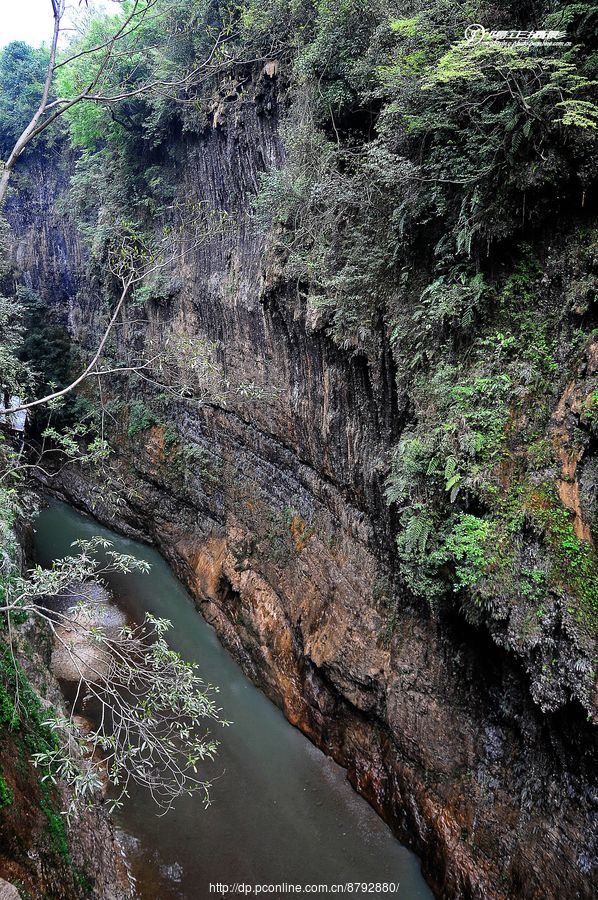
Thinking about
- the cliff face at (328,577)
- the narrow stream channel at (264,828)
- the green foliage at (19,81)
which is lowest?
the narrow stream channel at (264,828)

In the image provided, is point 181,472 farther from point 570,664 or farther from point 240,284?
point 570,664

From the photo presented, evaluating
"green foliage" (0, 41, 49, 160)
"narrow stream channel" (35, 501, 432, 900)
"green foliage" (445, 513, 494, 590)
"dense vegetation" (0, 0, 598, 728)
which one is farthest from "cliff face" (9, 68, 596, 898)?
"green foliage" (0, 41, 49, 160)

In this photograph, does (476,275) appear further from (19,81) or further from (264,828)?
(19,81)

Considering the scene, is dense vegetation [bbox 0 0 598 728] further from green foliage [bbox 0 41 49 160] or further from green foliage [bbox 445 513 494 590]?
green foliage [bbox 0 41 49 160]

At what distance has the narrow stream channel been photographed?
688cm

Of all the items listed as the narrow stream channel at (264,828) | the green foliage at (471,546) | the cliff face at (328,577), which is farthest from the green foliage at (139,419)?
the green foliage at (471,546)

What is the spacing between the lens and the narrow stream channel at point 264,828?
6.88m

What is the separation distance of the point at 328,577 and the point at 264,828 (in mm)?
3841

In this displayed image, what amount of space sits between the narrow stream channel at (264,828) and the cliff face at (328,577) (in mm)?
345

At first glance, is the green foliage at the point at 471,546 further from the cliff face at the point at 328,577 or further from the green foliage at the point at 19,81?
the green foliage at the point at 19,81

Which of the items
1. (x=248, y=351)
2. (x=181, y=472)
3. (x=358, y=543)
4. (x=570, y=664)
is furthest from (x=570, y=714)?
(x=181, y=472)

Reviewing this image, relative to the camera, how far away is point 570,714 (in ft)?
15.7

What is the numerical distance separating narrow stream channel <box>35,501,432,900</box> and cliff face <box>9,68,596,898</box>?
34 cm

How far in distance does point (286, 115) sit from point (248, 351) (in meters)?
4.45
